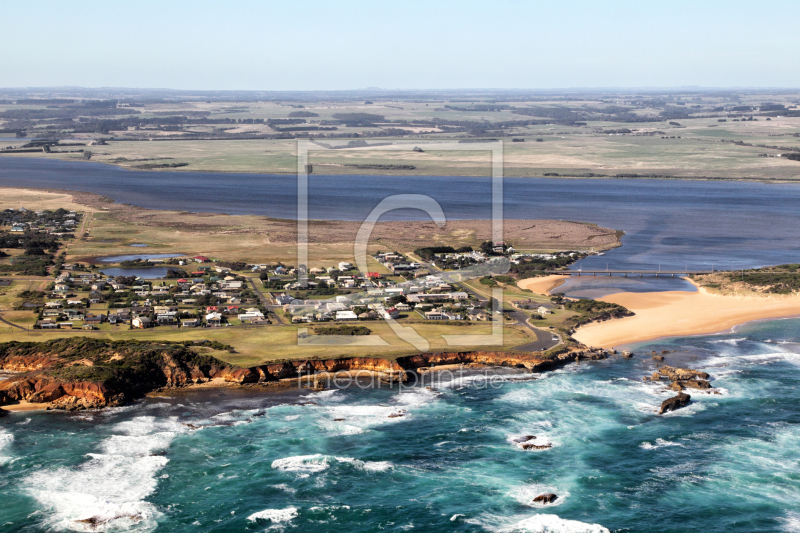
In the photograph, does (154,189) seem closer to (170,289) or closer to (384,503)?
(170,289)

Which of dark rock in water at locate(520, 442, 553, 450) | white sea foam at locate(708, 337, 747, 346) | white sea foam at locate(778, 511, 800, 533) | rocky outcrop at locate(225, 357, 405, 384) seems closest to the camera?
→ white sea foam at locate(778, 511, 800, 533)

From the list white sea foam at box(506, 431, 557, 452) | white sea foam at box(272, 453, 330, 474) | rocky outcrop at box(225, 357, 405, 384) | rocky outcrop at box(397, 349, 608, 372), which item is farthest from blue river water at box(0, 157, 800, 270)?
white sea foam at box(272, 453, 330, 474)

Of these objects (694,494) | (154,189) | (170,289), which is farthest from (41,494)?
(154,189)

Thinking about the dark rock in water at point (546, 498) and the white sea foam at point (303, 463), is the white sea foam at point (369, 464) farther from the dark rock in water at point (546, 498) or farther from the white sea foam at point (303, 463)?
the dark rock in water at point (546, 498)

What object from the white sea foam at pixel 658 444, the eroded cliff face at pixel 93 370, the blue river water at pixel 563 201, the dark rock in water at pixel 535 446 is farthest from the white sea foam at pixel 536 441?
the blue river water at pixel 563 201

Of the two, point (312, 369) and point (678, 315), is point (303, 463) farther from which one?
point (678, 315)

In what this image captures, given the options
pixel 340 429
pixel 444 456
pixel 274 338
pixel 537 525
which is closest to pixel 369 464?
pixel 444 456

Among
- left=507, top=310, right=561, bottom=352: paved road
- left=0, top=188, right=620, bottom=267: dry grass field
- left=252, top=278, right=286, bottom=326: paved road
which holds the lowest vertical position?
left=507, top=310, right=561, bottom=352: paved road

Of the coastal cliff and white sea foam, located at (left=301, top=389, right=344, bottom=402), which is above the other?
the coastal cliff

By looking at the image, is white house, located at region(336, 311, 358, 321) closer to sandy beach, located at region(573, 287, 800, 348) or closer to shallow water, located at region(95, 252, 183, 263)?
sandy beach, located at region(573, 287, 800, 348)
